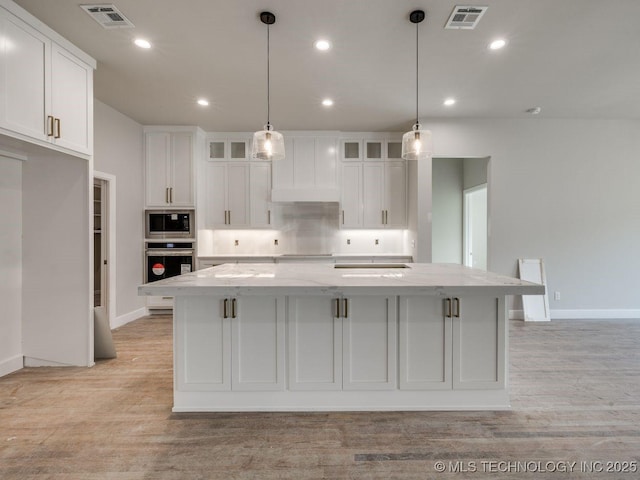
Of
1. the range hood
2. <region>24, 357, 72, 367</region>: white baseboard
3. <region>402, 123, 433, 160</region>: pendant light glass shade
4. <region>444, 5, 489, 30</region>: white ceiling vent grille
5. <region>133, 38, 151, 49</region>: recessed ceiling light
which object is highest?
<region>133, 38, 151, 49</region>: recessed ceiling light

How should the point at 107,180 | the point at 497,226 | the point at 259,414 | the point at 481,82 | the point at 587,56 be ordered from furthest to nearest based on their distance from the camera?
the point at 497,226 < the point at 107,180 < the point at 481,82 < the point at 587,56 < the point at 259,414

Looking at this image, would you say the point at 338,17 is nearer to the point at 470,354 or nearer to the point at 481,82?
the point at 481,82

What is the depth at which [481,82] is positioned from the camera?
351cm

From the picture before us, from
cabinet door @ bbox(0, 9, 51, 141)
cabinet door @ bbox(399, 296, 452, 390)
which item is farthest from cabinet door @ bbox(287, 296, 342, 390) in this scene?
cabinet door @ bbox(0, 9, 51, 141)

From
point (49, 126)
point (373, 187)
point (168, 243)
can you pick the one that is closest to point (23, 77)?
point (49, 126)

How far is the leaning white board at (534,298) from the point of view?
15.1 feet

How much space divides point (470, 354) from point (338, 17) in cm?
261

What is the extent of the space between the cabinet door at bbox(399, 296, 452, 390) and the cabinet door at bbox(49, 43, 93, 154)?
3.04 metres

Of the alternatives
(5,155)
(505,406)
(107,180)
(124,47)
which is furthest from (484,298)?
(107,180)

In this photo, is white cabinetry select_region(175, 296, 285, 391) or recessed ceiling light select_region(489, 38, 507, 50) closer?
white cabinetry select_region(175, 296, 285, 391)

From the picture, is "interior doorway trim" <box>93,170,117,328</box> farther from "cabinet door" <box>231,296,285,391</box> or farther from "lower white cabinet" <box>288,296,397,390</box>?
"lower white cabinet" <box>288,296,397,390</box>

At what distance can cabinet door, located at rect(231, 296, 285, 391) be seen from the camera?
88.1 inches

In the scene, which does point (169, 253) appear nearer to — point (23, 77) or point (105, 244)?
point (105, 244)

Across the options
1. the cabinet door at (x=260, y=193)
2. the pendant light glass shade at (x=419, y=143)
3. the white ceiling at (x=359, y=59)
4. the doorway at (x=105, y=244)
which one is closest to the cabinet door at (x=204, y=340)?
the pendant light glass shade at (x=419, y=143)
